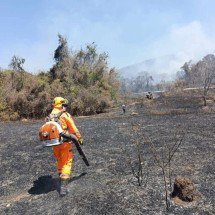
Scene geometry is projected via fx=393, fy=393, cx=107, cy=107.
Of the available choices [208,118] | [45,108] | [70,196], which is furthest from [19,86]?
[70,196]

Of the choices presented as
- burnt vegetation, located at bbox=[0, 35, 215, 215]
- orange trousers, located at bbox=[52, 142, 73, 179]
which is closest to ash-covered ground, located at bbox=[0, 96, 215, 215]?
burnt vegetation, located at bbox=[0, 35, 215, 215]

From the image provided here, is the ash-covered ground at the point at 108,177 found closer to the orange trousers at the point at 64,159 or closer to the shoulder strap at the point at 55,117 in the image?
the orange trousers at the point at 64,159

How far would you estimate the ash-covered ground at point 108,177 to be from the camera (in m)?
8.11

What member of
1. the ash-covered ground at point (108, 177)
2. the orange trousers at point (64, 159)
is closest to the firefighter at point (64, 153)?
the orange trousers at point (64, 159)

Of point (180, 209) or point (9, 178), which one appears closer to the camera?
point (180, 209)

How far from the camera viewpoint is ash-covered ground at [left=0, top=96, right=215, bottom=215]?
8109mm

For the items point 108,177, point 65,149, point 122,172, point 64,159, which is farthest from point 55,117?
point 122,172

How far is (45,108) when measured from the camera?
27.9m

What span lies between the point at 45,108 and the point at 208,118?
509 inches

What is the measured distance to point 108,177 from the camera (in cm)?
974

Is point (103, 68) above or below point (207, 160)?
above

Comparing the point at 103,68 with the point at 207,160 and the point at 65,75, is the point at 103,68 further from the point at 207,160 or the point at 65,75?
Result: the point at 207,160

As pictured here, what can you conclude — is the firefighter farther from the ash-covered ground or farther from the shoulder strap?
the ash-covered ground

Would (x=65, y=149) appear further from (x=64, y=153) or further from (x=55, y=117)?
(x=55, y=117)
